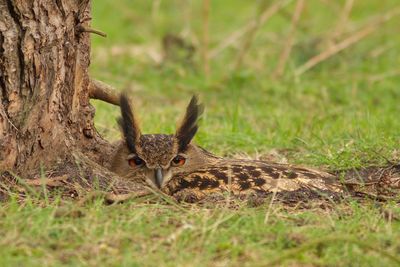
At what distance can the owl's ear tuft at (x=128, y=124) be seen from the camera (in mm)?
6523

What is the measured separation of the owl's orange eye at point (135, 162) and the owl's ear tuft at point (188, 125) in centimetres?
31

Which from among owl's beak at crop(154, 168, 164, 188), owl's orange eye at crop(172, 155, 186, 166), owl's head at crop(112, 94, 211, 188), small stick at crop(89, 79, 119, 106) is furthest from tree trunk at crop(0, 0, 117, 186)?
owl's orange eye at crop(172, 155, 186, 166)

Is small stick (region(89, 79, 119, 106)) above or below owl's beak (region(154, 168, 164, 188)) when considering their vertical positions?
above

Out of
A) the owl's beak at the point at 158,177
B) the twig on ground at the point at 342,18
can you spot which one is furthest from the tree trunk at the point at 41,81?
the twig on ground at the point at 342,18

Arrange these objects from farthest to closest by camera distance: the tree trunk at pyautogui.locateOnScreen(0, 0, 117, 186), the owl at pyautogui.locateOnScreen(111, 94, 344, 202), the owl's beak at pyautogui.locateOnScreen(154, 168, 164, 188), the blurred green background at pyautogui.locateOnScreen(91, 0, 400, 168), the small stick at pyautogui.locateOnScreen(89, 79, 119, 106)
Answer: the blurred green background at pyautogui.locateOnScreen(91, 0, 400, 168) → the small stick at pyautogui.locateOnScreen(89, 79, 119, 106) → the owl's beak at pyautogui.locateOnScreen(154, 168, 164, 188) → the owl at pyautogui.locateOnScreen(111, 94, 344, 202) → the tree trunk at pyautogui.locateOnScreen(0, 0, 117, 186)

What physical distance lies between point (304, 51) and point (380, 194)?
698cm

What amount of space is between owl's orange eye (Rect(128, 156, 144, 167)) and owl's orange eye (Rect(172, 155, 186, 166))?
25 centimetres

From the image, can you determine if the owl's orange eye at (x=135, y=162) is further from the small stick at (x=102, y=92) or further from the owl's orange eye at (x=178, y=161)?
the small stick at (x=102, y=92)

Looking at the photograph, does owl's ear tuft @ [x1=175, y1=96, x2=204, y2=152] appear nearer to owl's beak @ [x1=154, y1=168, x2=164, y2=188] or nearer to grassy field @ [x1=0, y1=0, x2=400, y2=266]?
owl's beak @ [x1=154, y1=168, x2=164, y2=188]

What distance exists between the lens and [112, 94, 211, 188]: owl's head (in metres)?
6.55

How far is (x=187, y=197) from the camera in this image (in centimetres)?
600

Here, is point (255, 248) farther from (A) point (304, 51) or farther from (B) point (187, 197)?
(A) point (304, 51)

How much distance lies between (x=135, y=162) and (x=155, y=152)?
213mm

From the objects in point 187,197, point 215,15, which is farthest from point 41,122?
point 215,15
